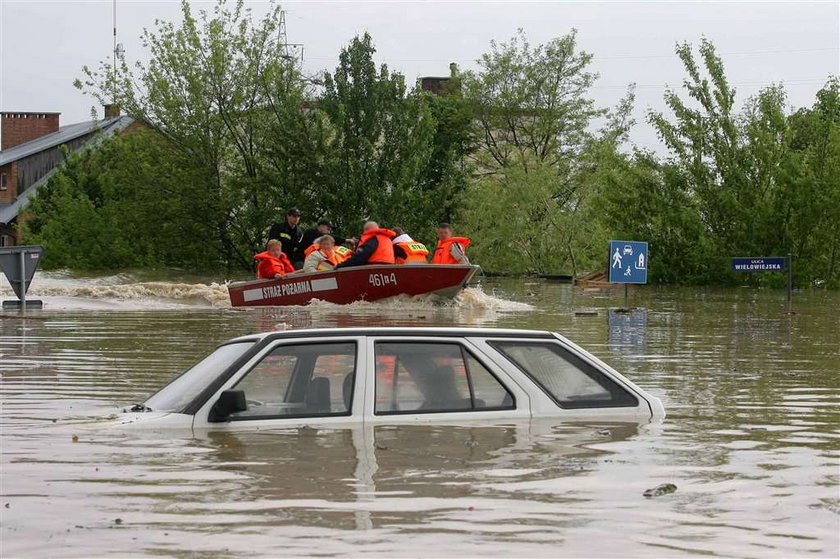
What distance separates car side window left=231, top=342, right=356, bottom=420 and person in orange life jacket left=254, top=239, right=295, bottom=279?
21930 millimetres

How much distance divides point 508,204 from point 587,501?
55.7 meters

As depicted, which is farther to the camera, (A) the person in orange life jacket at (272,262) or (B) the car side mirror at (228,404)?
(A) the person in orange life jacket at (272,262)

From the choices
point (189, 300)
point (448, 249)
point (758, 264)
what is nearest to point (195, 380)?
point (758, 264)

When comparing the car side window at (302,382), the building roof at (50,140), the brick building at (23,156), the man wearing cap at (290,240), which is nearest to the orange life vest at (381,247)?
the man wearing cap at (290,240)

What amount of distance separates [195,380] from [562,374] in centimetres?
241

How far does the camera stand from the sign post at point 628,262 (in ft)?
102

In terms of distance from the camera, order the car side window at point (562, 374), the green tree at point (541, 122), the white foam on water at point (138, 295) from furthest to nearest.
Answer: the green tree at point (541, 122), the white foam on water at point (138, 295), the car side window at point (562, 374)

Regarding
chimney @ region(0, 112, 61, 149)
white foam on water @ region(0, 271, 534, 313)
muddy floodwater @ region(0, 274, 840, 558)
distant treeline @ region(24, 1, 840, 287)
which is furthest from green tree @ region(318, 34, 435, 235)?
chimney @ region(0, 112, 61, 149)

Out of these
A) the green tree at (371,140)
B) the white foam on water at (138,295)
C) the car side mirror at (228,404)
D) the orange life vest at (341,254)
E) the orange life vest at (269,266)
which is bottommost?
the white foam on water at (138,295)

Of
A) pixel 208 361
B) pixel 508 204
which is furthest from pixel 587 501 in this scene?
pixel 508 204

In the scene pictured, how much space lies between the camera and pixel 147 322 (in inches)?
984

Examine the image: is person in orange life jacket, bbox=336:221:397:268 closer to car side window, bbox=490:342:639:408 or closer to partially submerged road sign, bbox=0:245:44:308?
partially submerged road sign, bbox=0:245:44:308

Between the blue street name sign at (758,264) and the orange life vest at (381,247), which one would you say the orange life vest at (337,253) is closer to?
the orange life vest at (381,247)

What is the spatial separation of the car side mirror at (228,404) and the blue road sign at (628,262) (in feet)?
74.5
